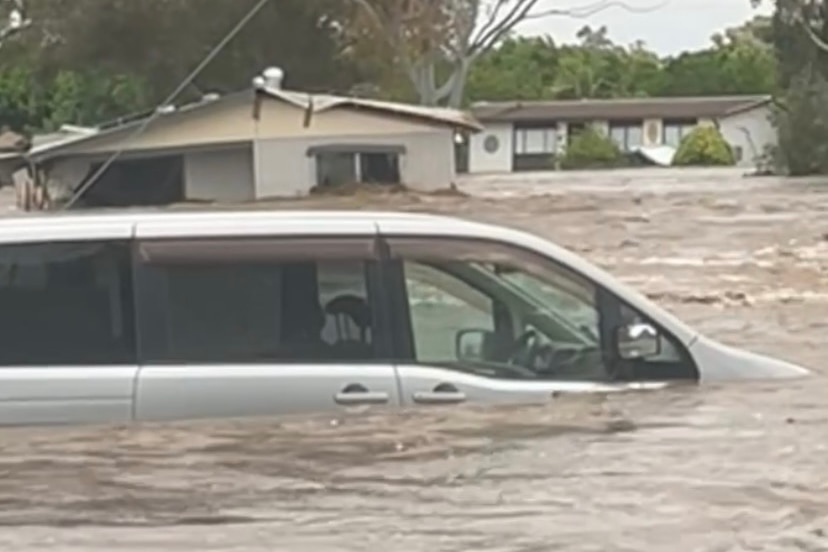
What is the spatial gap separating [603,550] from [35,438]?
254 cm

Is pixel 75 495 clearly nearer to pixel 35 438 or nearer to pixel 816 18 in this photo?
pixel 35 438

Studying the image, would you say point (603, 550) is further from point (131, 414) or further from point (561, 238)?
point (561, 238)

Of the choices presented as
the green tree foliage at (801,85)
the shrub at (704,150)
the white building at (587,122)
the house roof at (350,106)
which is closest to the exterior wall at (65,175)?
the house roof at (350,106)

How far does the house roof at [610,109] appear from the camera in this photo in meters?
88.4

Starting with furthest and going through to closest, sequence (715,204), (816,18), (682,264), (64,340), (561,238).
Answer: (816,18), (715,204), (561,238), (682,264), (64,340)

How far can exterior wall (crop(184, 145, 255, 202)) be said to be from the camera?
4550cm

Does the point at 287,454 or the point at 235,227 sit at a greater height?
the point at 235,227

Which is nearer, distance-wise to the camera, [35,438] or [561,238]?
[35,438]

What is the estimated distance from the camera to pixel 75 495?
25.5ft

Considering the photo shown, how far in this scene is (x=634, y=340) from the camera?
319 inches

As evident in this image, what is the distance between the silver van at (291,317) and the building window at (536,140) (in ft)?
270

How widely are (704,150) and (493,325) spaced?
7049cm

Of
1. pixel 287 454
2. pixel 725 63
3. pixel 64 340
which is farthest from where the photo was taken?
pixel 725 63

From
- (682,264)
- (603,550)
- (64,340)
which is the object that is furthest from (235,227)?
(682,264)
